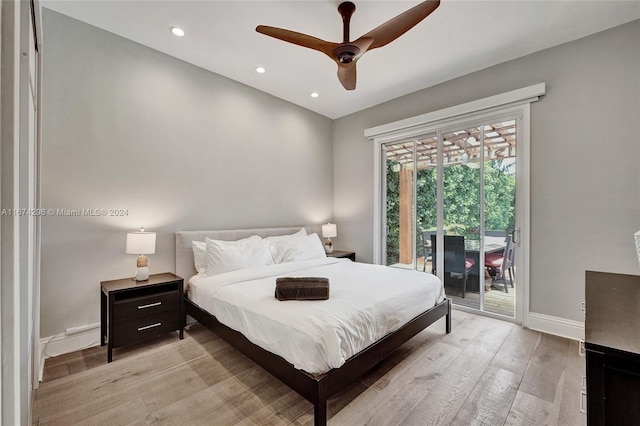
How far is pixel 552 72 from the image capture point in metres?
2.94

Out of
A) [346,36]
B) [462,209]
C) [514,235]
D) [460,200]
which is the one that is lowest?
[514,235]

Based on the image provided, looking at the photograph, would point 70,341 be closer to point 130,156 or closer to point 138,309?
point 138,309

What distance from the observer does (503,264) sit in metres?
3.34


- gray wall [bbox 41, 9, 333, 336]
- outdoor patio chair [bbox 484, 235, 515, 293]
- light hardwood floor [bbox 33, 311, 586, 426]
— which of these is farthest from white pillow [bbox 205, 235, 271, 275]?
outdoor patio chair [bbox 484, 235, 515, 293]

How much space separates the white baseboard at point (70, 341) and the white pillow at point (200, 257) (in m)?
1.02

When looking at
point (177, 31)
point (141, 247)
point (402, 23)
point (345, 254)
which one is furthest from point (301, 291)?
point (177, 31)

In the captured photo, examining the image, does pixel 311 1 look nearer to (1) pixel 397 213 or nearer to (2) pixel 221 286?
(2) pixel 221 286

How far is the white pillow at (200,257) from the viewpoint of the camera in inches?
122

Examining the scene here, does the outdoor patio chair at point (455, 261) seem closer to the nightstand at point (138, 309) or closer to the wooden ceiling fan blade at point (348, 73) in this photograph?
the wooden ceiling fan blade at point (348, 73)

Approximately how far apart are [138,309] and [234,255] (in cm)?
99

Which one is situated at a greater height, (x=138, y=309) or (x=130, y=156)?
(x=130, y=156)

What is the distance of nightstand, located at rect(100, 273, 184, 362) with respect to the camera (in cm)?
238

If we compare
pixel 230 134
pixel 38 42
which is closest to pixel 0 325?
pixel 38 42

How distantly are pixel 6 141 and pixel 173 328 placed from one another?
251 cm
